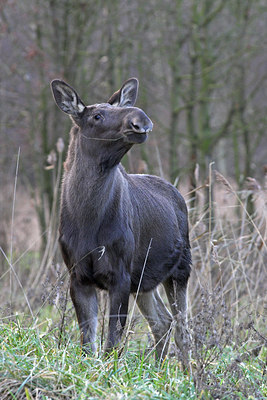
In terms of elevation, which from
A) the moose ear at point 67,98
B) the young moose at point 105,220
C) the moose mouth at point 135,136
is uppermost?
→ the moose ear at point 67,98

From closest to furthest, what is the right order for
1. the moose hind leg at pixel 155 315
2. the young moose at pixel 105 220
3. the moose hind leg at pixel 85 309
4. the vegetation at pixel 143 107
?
the young moose at pixel 105 220
the moose hind leg at pixel 85 309
the moose hind leg at pixel 155 315
the vegetation at pixel 143 107

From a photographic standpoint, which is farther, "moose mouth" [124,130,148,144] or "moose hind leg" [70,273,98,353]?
"moose hind leg" [70,273,98,353]

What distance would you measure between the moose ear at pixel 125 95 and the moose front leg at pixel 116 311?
1.71 metres

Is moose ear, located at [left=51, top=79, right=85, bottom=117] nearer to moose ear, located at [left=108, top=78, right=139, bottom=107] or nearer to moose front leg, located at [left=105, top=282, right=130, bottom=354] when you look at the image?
moose ear, located at [left=108, top=78, right=139, bottom=107]

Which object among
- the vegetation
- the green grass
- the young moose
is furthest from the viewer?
the vegetation

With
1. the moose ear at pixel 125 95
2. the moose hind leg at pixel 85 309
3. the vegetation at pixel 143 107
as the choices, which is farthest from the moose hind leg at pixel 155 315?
the moose ear at pixel 125 95

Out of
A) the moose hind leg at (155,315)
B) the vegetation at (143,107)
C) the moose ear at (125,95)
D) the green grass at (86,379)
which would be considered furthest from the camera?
the vegetation at (143,107)

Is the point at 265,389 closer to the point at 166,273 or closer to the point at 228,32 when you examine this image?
the point at 166,273

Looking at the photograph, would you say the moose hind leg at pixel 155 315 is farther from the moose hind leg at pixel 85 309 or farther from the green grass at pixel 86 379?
the green grass at pixel 86 379

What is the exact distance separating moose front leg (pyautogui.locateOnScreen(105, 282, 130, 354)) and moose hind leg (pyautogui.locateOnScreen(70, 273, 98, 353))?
23cm

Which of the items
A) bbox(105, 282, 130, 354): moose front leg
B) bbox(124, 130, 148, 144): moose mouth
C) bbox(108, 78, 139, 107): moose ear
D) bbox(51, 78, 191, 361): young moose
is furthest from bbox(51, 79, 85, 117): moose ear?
bbox(105, 282, 130, 354): moose front leg

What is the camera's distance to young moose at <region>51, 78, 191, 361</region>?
15.6 ft

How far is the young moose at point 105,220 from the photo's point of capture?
15.6 ft

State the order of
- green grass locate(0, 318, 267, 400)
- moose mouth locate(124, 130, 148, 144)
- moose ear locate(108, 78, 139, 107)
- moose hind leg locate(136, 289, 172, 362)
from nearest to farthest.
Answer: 1. green grass locate(0, 318, 267, 400)
2. moose mouth locate(124, 130, 148, 144)
3. moose ear locate(108, 78, 139, 107)
4. moose hind leg locate(136, 289, 172, 362)
